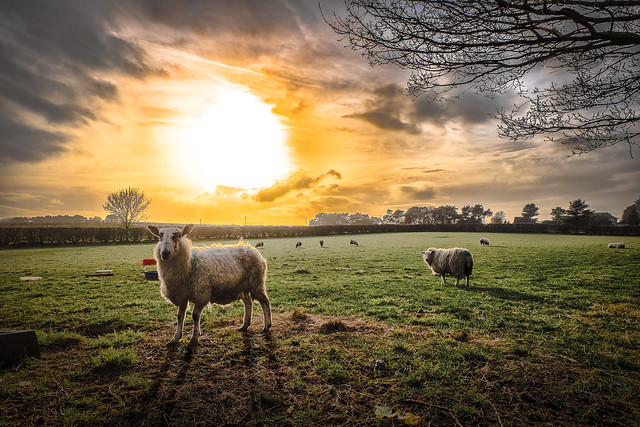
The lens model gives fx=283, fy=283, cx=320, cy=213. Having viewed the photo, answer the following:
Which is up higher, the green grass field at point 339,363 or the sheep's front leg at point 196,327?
the sheep's front leg at point 196,327

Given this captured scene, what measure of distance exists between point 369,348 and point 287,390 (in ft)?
6.26

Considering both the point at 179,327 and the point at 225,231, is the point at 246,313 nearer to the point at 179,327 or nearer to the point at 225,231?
the point at 179,327

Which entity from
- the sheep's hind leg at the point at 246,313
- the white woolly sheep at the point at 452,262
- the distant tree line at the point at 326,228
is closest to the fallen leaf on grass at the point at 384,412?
the sheep's hind leg at the point at 246,313

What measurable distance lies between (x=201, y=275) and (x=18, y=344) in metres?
2.99

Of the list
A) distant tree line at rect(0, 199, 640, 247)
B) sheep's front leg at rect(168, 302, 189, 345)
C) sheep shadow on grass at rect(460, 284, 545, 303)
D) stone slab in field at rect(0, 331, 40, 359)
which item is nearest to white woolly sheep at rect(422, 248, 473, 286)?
sheep shadow on grass at rect(460, 284, 545, 303)

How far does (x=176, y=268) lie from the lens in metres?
5.72

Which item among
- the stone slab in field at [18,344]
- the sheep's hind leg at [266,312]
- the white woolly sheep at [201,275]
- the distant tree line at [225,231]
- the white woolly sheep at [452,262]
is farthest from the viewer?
the distant tree line at [225,231]

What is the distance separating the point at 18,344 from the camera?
476 centimetres

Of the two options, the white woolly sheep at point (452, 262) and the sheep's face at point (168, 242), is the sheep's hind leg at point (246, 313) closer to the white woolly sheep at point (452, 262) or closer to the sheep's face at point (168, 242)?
the sheep's face at point (168, 242)

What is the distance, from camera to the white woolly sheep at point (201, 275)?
5.66 meters

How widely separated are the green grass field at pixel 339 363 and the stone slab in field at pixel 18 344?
220mm

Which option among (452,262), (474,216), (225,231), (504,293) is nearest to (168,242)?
(452,262)

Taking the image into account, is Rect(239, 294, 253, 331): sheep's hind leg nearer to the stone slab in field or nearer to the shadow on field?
the stone slab in field

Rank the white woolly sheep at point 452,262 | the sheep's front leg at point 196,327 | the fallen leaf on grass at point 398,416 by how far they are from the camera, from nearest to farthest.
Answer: the fallen leaf on grass at point 398,416
the sheep's front leg at point 196,327
the white woolly sheep at point 452,262
